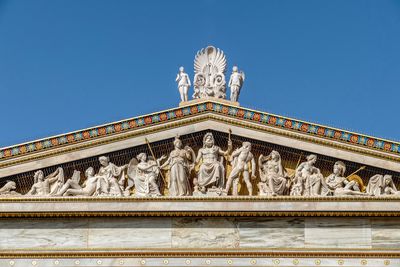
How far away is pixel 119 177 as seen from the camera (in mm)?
24531

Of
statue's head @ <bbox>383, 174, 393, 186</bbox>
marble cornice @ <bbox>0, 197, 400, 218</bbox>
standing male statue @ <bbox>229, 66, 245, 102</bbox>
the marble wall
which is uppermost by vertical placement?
standing male statue @ <bbox>229, 66, 245, 102</bbox>

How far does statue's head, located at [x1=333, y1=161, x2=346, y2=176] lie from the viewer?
2428 cm

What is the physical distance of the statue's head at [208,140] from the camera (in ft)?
80.5

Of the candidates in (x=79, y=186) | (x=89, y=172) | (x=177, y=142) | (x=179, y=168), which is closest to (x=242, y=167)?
(x=179, y=168)

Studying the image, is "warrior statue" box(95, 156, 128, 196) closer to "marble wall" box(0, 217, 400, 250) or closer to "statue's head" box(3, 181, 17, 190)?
"marble wall" box(0, 217, 400, 250)

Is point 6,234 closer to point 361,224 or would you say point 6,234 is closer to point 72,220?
point 72,220

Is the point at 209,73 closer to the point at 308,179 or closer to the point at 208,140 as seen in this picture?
the point at 208,140

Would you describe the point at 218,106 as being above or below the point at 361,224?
above

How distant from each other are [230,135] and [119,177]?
233 centimetres

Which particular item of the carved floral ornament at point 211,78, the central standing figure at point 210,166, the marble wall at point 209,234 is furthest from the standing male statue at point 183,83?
the marble wall at point 209,234

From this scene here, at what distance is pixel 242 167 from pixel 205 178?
29.4 inches

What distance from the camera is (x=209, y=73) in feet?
84.1

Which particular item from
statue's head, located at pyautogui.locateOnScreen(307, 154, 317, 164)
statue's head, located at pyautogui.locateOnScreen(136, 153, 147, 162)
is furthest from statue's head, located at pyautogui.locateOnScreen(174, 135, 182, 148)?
statue's head, located at pyautogui.locateOnScreen(307, 154, 317, 164)

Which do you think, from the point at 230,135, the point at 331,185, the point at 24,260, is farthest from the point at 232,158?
the point at 24,260
